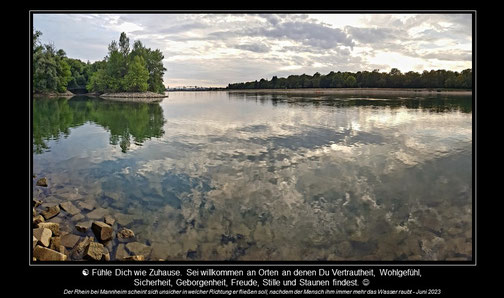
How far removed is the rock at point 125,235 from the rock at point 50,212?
10.7 ft

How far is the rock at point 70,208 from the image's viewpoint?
448 inches

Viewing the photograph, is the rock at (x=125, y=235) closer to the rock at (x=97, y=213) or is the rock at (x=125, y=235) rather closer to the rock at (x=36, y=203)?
the rock at (x=97, y=213)

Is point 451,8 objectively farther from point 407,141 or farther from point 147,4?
point 407,141

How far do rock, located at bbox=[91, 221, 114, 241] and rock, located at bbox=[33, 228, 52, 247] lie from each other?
1.30 m

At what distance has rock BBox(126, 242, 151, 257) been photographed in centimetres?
882

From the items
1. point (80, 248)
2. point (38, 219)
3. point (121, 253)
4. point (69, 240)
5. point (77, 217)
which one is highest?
point (38, 219)

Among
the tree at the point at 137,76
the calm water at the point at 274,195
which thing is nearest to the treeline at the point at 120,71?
the tree at the point at 137,76

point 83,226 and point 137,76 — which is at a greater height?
point 137,76

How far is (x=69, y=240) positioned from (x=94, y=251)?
4.98ft

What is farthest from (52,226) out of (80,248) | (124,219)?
(124,219)

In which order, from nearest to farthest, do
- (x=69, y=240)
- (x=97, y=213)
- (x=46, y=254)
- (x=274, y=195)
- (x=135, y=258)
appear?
1. (x=46, y=254)
2. (x=135, y=258)
3. (x=69, y=240)
4. (x=97, y=213)
5. (x=274, y=195)

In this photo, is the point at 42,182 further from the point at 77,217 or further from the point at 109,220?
the point at 109,220

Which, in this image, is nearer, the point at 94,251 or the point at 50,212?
the point at 94,251

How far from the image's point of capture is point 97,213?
447 inches
